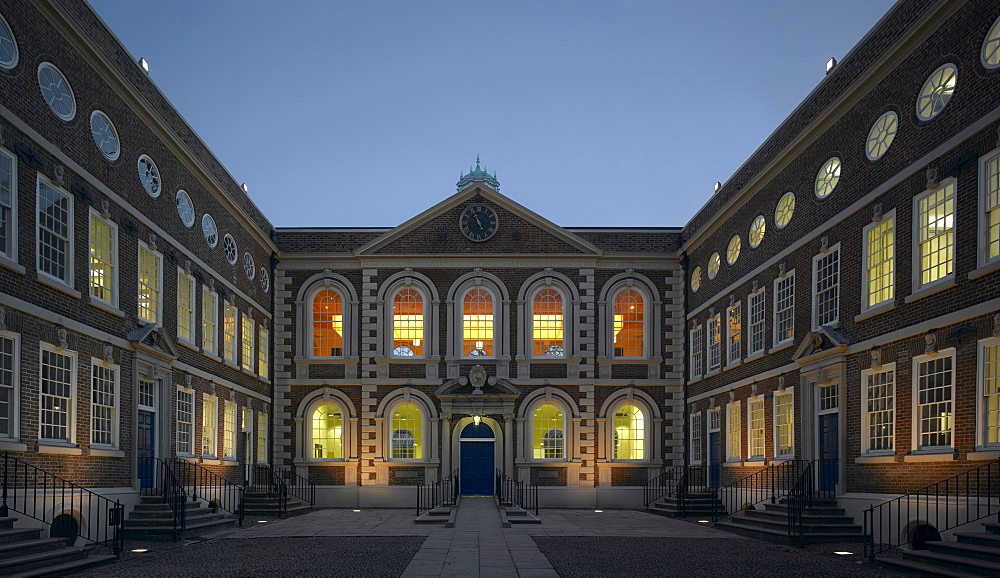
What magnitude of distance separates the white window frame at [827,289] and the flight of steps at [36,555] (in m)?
14.2

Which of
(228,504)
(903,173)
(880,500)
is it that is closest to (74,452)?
(228,504)

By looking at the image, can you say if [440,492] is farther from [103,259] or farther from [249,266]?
[103,259]

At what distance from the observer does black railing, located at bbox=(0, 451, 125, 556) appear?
1456 centimetres

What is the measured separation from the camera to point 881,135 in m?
17.7

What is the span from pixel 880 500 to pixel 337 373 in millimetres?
18890

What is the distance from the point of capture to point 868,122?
1816 cm

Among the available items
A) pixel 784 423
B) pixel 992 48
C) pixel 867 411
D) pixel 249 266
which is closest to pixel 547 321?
pixel 249 266

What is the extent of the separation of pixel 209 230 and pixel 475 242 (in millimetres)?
9230

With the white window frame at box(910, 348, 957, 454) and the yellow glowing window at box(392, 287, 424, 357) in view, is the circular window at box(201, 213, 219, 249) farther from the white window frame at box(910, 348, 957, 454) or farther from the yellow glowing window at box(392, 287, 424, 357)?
the white window frame at box(910, 348, 957, 454)

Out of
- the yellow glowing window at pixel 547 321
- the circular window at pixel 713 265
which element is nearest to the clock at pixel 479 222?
the yellow glowing window at pixel 547 321

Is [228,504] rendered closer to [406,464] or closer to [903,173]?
[406,464]

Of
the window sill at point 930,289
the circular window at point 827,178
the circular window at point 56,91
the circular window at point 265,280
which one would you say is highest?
the circular window at point 56,91

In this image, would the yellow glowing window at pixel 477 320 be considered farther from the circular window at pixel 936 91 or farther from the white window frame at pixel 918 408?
the circular window at pixel 936 91

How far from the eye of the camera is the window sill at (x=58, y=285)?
619 inches
